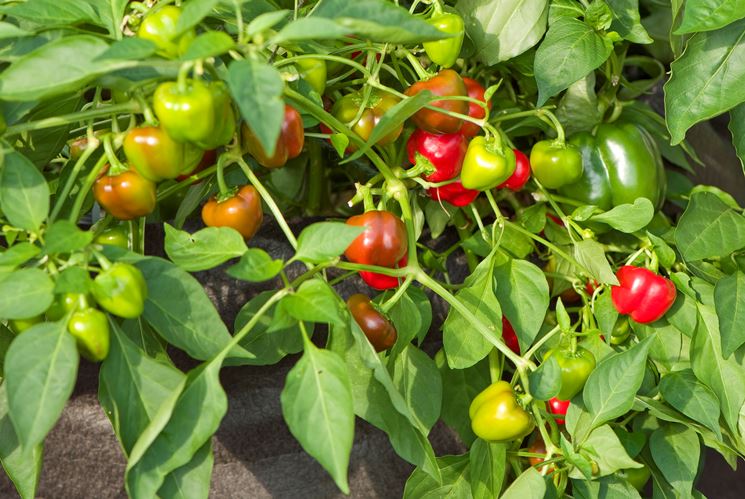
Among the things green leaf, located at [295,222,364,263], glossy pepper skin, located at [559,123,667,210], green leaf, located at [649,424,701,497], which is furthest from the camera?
glossy pepper skin, located at [559,123,667,210]

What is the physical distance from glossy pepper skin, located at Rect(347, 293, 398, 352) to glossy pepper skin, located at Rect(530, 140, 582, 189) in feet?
0.80

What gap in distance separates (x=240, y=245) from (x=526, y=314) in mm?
279

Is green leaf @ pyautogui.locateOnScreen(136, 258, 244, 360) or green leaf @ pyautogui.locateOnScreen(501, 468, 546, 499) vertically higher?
green leaf @ pyautogui.locateOnScreen(136, 258, 244, 360)

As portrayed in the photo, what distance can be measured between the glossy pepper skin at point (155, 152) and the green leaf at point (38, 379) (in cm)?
13

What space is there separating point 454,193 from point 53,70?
0.39 meters

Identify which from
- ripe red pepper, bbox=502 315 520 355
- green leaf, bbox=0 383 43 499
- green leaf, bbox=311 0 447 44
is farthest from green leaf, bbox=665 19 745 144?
green leaf, bbox=0 383 43 499

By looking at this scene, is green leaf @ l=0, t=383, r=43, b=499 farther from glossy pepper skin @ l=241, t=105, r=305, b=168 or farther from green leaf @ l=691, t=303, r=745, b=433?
green leaf @ l=691, t=303, r=745, b=433

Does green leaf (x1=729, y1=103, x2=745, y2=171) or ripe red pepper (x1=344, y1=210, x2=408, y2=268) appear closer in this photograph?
ripe red pepper (x1=344, y1=210, x2=408, y2=268)

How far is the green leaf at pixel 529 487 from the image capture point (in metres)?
0.63

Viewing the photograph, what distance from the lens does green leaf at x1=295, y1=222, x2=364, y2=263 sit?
51 cm

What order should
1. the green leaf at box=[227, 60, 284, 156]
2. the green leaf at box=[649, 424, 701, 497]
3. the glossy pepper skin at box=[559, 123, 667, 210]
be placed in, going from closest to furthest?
1. the green leaf at box=[227, 60, 284, 156]
2. the green leaf at box=[649, 424, 701, 497]
3. the glossy pepper skin at box=[559, 123, 667, 210]

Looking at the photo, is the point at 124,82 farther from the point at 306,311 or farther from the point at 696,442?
the point at 696,442

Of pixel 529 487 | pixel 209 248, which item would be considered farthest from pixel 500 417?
pixel 209 248

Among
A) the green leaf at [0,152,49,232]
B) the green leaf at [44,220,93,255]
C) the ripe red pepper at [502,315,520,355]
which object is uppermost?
the green leaf at [0,152,49,232]
